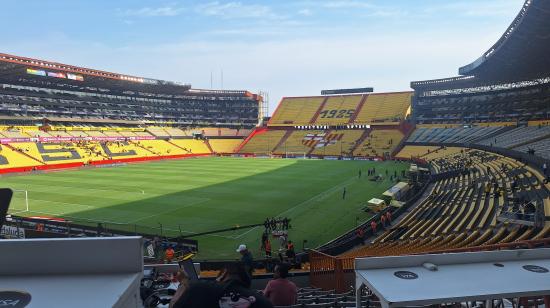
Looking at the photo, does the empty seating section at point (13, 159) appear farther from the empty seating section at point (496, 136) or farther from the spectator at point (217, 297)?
the empty seating section at point (496, 136)

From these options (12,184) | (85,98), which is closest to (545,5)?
(12,184)

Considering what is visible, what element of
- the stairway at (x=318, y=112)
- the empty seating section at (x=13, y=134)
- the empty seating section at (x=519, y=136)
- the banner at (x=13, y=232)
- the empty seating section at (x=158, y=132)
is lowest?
the banner at (x=13, y=232)

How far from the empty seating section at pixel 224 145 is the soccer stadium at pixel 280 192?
54 cm

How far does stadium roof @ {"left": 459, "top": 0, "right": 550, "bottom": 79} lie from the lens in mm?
28266

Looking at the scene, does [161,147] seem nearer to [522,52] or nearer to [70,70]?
[70,70]

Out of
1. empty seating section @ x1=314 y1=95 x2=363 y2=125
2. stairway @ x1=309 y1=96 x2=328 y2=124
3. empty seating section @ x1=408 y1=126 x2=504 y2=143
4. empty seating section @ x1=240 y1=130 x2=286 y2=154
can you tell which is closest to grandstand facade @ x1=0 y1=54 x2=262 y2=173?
empty seating section @ x1=240 y1=130 x2=286 y2=154

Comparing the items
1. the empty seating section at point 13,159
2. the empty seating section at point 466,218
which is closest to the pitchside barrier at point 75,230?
the empty seating section at point 466,218

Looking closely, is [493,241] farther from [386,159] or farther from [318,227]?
[386,159]

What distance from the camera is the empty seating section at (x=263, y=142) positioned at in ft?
294

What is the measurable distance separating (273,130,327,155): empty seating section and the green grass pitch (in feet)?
116

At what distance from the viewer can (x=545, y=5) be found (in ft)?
84.6

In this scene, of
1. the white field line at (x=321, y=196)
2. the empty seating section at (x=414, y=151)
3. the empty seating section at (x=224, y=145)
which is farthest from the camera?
the empty seating section at (x=224, y=145)

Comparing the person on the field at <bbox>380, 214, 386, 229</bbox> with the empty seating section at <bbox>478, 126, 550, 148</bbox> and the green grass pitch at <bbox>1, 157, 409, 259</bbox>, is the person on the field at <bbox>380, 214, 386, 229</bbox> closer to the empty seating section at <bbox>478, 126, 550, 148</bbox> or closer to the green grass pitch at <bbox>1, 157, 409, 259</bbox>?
the green grass pitch at <bbox>1, 157, 409, 259</bbox>

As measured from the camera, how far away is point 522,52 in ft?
126
